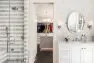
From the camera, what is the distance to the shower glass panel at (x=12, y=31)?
204cm

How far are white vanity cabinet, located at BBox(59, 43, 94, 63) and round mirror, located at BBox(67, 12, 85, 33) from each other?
2.51 ft

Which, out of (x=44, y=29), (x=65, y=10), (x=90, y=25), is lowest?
(x=44, y=29)

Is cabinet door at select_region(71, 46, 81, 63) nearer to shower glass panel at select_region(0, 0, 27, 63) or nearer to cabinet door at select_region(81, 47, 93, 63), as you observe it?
cabinet door at select_region(81, 47, 93, 63)

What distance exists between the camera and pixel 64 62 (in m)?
4.12

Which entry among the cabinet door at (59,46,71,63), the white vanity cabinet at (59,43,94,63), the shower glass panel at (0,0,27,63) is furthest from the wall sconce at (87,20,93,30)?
the shower glass panel at (0,0,27,63)

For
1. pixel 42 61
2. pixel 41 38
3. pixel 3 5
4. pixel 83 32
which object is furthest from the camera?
pixel 41 38

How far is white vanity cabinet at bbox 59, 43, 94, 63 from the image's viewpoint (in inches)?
160

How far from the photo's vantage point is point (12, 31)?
2.20 metres

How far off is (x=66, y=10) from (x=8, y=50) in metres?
3.04

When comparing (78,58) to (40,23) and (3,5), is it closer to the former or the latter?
(3,5)

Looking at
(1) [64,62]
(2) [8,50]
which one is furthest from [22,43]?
(1) [64,62]

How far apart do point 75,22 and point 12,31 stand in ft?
9.49

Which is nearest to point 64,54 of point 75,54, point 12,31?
point 75,54

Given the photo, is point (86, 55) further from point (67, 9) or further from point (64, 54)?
point (67, 9)
